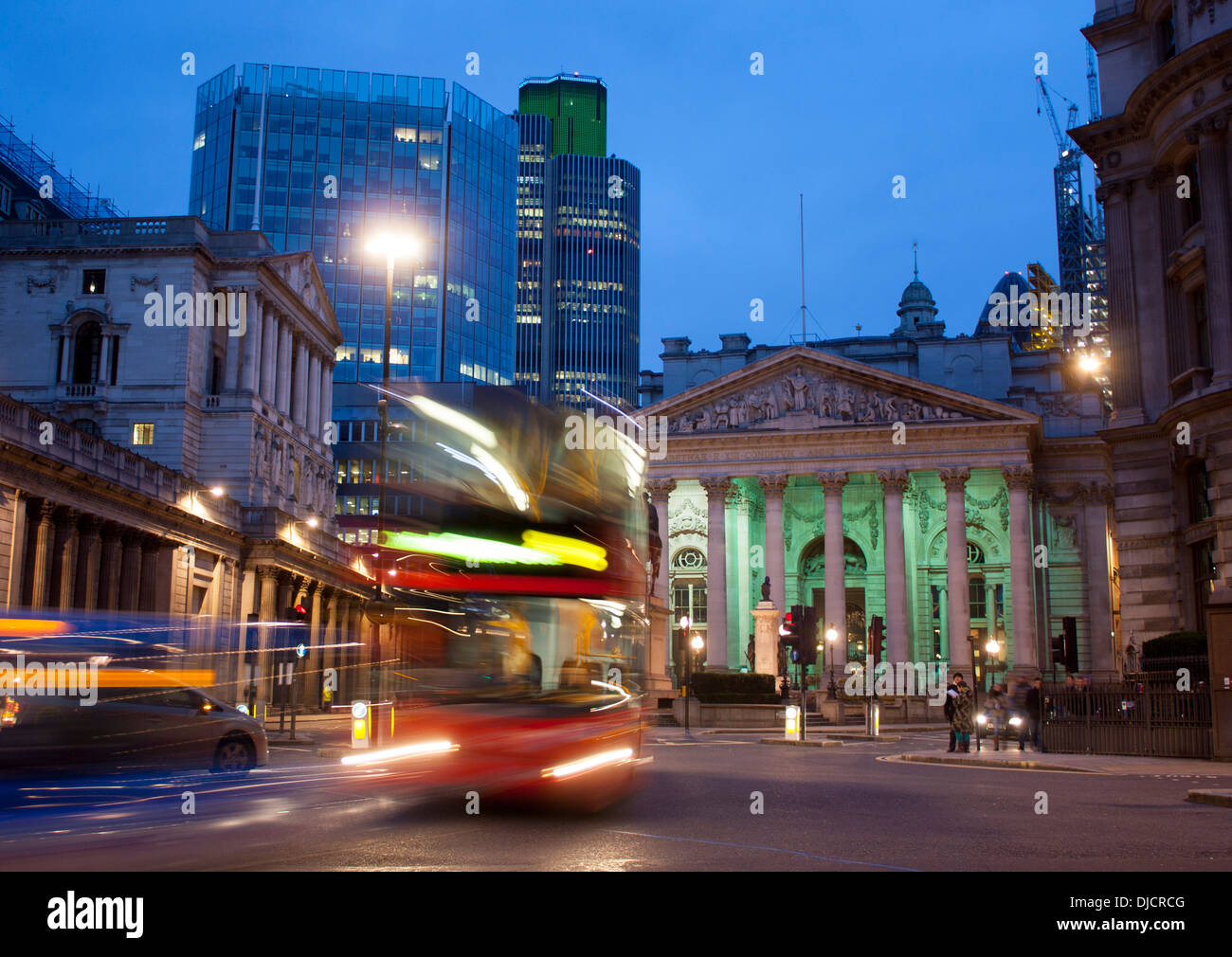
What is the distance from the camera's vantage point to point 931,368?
258 feet

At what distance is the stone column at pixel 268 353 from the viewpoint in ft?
208

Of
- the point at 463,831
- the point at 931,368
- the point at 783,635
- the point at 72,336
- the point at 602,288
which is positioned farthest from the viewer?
the point at 602,288

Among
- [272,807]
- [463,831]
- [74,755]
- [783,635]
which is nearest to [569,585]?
[463,831]

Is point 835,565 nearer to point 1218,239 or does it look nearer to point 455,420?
point 1218,239

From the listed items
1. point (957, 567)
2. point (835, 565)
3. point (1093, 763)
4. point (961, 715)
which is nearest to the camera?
point (1093, 763)

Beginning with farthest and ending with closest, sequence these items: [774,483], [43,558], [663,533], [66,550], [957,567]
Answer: [663,533], [774,483], [957,567], [66,550], [43,558]

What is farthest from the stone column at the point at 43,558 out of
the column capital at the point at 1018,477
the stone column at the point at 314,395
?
the column capital at the point at 1018,477

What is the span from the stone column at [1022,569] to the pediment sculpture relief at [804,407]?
4.67 meters

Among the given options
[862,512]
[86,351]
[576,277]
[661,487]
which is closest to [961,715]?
[661,487]

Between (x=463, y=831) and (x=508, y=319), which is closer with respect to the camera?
(x=463, y=831)

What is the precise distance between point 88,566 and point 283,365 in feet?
101

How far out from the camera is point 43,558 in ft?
115

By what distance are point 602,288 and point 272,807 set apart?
17221 cm
